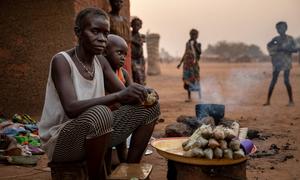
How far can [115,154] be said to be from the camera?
12.5 ft

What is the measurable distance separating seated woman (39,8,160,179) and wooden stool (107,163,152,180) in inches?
5.0

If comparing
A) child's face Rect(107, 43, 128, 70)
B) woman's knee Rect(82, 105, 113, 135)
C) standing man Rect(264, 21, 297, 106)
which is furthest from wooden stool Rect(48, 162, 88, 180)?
standing man Rect(264, 21, 297, 106)

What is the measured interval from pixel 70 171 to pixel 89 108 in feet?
1.67

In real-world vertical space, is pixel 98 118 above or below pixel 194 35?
below

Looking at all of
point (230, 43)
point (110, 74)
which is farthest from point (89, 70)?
point (230, 43)

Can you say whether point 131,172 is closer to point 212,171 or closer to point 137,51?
point 212,171

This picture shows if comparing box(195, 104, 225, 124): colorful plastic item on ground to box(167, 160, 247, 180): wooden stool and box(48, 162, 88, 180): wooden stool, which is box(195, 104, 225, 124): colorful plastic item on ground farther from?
box(48, 162, 88, 180): wooden stool

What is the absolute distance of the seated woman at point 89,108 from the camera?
8.53 ft

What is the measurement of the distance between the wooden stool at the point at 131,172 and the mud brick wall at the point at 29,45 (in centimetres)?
380

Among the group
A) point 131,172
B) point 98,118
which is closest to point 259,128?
point 131,172

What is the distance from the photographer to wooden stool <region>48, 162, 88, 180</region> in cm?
277

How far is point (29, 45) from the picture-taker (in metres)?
6.49

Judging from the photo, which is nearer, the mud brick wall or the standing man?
the mud brick wall

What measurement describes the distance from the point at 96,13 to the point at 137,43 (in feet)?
20.2
